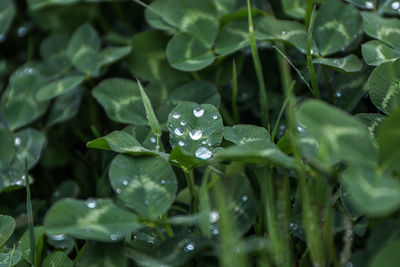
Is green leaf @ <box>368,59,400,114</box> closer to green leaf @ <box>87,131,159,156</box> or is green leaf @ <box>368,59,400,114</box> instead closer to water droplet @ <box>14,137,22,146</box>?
green leaf @ <box>87,131,159,156</box>

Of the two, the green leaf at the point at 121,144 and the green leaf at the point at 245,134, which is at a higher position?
the green leaf at the point at 121,144

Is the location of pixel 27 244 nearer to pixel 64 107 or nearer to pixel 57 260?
pixel 57 260

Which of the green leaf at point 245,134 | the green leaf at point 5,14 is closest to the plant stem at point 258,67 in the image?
the green leaf at point 245,134

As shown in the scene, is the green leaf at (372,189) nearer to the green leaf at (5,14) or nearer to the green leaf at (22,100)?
the green leaf at (22,100)

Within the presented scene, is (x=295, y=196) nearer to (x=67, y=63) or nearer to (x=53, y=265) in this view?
(x=53, y=265)

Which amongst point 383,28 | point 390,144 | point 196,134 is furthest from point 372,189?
point 383,28

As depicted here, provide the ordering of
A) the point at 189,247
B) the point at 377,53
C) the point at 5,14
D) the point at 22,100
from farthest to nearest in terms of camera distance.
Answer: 1. the point at 5,14
2. the point at 22,100
3. the point at 377,53
4. the point at 189,247
